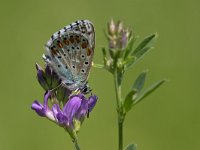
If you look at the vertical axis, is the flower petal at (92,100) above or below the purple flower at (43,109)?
below

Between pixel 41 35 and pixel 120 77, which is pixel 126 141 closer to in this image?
pixel 41 35

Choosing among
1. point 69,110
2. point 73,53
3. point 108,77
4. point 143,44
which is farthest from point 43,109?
point 108,77

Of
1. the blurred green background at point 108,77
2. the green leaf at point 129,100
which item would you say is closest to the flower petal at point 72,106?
the green leaf at point 129,100

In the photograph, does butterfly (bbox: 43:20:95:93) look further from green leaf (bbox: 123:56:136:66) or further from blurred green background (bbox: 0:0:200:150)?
blurred green background (bbox: 0:0:200:150)

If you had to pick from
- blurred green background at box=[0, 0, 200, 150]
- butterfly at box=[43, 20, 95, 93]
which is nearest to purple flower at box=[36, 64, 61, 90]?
butterfly at box=[43, 20, 95, 93]

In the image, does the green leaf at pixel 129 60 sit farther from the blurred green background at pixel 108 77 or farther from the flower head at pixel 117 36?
the blurred green background at pixel 108 77

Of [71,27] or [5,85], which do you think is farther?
[5,85]

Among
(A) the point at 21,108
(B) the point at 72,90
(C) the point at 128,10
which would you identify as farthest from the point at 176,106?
(B) the point at 72,90
